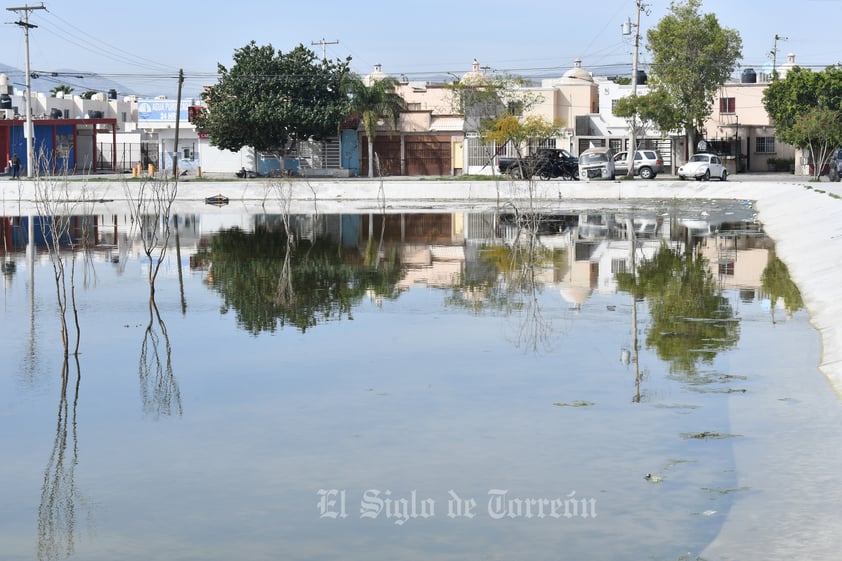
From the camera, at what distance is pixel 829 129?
6288cm

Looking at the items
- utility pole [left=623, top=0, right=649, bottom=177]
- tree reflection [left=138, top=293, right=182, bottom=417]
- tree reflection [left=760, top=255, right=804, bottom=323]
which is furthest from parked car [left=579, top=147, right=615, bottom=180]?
tree reflection [left=138, top=293, right=182, bottom=417]

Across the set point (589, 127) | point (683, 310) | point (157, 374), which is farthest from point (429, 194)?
point (157, 374)

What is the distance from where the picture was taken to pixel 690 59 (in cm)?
7019

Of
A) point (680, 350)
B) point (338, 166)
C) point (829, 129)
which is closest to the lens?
point (680, 350)

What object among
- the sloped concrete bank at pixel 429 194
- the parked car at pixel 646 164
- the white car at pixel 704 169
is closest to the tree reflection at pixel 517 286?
the sloped concrete bank at pixel 429 194

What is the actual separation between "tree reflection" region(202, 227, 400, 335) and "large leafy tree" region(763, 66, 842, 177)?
125 feet

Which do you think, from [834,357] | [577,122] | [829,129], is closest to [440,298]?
[834,357]

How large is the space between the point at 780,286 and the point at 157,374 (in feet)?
44.6

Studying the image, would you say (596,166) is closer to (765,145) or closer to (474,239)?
(765,145)

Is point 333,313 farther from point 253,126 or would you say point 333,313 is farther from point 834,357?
point 253,126

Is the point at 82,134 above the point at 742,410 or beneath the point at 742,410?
above

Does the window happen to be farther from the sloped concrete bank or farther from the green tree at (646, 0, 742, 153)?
the sloped concrete bank

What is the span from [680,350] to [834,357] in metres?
2.13

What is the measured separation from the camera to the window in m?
77.6
